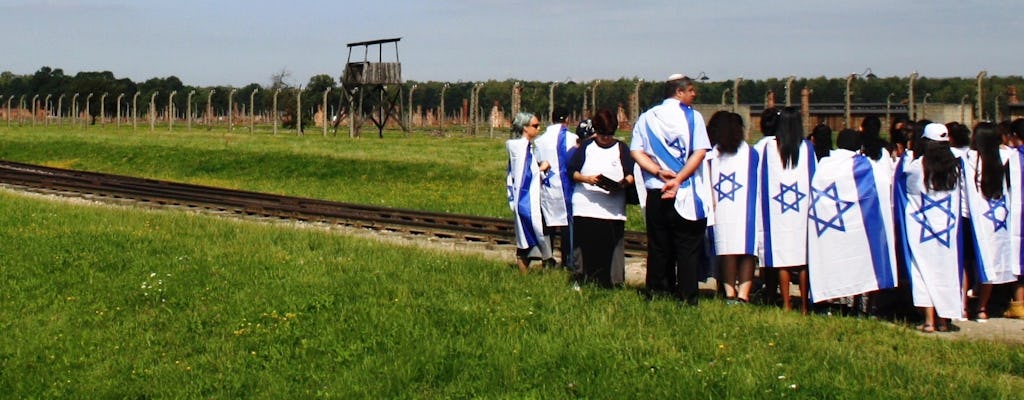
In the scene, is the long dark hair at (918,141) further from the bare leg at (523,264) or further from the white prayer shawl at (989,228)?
the bare leg at (523,264)

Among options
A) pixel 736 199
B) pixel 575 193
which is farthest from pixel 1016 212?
pixel 575 193

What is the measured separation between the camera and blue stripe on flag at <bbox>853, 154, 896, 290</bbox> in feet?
31.1

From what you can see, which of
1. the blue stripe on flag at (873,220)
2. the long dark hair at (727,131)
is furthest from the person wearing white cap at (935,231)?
the long dark hair at (727,131)

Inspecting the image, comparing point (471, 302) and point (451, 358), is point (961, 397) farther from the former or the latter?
point (471, 302)

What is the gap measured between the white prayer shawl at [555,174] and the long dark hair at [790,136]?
2411mm

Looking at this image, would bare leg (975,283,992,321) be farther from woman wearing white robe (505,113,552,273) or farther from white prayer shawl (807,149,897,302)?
woman wearing white robe (505,113,552,273)

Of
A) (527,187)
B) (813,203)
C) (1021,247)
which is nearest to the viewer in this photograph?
(813,203)

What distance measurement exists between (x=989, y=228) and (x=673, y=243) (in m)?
2.47

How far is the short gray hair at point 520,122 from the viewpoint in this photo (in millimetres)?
11834

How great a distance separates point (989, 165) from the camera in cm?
955

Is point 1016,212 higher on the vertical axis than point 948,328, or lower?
higher

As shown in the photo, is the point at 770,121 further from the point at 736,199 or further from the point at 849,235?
the point at 849,235

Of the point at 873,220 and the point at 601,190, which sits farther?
the point at 601,190

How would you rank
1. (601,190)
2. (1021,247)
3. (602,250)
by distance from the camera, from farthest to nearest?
(602,250)
(601,190)
(1021,247)
